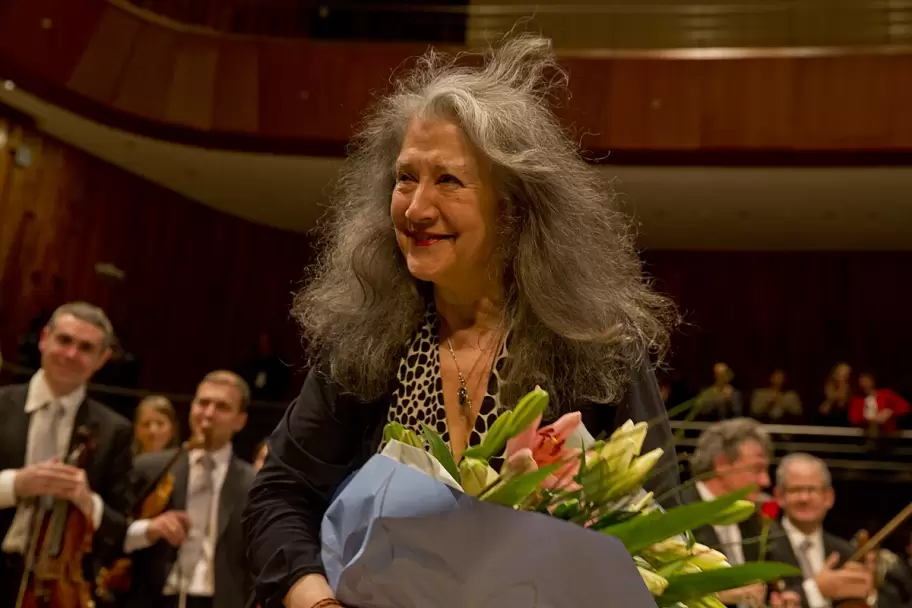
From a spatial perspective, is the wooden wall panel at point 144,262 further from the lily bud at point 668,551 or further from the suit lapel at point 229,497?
the lily bud at point 668,551

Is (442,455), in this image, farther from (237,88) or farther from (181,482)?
(237,88)

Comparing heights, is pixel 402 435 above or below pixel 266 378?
above

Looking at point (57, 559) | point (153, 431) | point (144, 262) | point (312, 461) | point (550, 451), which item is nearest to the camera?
point (550, 451)

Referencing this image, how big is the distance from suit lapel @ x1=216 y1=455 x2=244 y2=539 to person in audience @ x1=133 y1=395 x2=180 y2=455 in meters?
1.35

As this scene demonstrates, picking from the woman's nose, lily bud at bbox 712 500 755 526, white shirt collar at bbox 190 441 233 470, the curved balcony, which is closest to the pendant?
the woman's nose

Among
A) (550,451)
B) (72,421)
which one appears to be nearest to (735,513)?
(550,451)

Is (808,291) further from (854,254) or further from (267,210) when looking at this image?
(267,210)

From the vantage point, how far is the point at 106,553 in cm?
396

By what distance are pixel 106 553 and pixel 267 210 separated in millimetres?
8653

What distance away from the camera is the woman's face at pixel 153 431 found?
5.93 m

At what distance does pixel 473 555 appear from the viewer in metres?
1.12

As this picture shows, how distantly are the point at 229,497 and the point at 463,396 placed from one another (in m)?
3.25

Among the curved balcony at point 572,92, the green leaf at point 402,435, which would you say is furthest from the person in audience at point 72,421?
the curved balcony at point 572,92

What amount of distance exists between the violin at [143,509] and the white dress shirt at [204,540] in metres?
0.08
